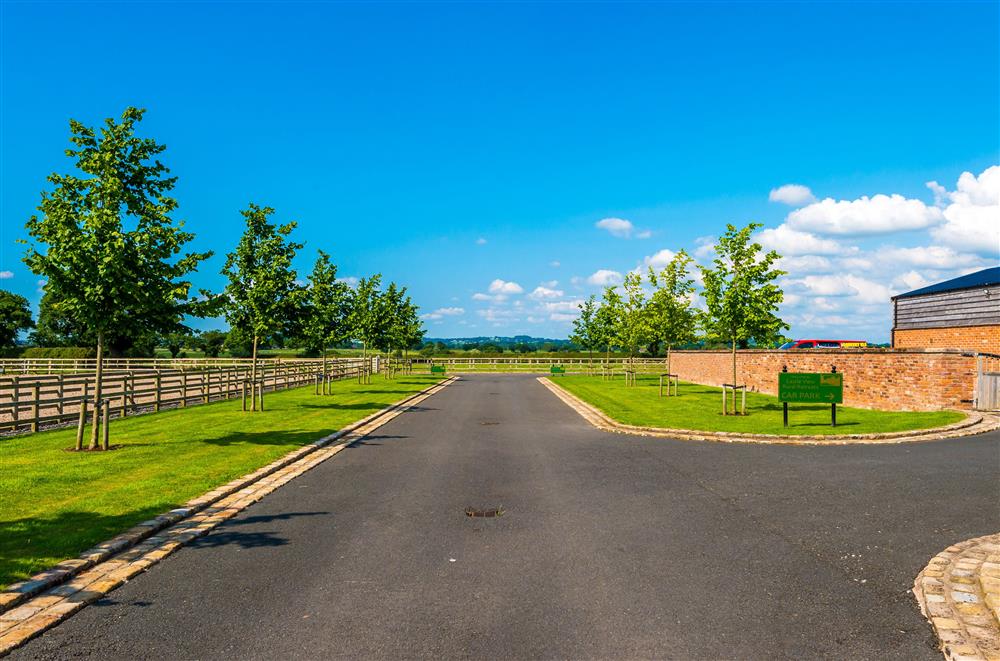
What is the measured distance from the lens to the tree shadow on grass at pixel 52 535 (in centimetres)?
615

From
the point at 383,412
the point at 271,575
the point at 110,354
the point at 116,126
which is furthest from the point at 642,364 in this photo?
the point at 271,575

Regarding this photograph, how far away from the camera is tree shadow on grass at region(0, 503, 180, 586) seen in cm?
615

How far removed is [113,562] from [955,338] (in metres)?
39.1

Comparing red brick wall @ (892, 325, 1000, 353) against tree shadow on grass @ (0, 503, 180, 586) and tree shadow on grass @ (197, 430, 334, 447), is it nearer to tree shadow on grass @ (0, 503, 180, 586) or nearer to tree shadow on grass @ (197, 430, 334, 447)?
tree shadow on grass @ (197, 430, 334, 447)

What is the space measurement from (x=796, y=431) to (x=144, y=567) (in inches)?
595

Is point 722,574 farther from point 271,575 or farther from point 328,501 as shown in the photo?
point 328,501

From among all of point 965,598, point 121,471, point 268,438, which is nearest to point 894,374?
point 965,598

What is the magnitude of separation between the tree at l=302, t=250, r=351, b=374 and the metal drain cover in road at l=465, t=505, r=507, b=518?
17020 mm

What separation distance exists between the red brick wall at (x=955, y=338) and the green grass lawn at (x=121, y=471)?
89.1ft

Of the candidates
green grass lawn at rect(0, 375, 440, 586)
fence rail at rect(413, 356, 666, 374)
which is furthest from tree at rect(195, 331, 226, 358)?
green grass lawn at rect(0, 375, 440, 586)

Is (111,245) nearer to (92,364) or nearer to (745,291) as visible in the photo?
(745,291)

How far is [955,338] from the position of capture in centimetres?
3381

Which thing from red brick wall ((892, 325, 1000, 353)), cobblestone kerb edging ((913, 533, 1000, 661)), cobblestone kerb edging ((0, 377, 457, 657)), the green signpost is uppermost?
red brick wall ((892, 325, 1000, 353))

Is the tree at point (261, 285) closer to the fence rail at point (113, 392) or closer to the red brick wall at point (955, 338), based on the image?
the fence rail at point (113, 392)
